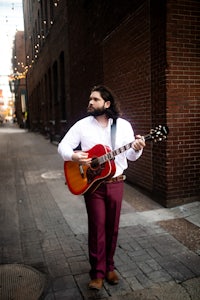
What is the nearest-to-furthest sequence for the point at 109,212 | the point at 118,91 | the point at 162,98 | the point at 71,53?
the point at 109,212
the point at 162,98
the point at 118,91
the point at 71,53

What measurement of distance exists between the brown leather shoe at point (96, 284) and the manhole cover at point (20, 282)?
0.50 metres

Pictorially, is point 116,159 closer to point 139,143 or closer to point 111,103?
point 139,143

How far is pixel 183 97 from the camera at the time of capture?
18.4ft

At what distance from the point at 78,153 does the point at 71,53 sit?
35.5 feet

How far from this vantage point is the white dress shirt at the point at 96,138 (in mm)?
3271

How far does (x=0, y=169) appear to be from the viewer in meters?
10.2

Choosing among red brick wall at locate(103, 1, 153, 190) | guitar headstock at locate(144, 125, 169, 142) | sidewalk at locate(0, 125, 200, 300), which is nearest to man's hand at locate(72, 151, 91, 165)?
guitar headstock at locate(144, 125, 169, 142)

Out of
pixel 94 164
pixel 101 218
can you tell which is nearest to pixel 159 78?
pixel 94 164

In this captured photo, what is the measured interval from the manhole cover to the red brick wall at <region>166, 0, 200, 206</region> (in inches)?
112

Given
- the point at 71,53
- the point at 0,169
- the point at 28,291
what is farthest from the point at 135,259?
the point at 71,53

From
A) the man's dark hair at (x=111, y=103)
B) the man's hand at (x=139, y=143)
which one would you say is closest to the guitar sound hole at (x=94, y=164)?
the man's hand at (x=139, y=143)

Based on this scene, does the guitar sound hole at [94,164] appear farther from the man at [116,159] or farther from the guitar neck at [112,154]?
the man at [116,159]

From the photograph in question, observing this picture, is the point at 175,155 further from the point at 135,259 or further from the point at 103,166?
the point at 103,166

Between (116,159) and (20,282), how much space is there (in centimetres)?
165
